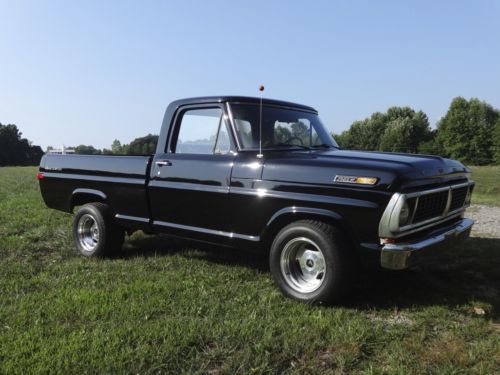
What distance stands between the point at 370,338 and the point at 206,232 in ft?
6.75

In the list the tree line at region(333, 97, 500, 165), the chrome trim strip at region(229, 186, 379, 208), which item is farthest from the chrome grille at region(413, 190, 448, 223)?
the tree line at region(333, 97, 500, 165)

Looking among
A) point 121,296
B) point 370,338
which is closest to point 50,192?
point 121,296

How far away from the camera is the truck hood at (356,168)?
3.65 meters

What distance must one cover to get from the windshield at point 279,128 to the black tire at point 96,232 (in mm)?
2248

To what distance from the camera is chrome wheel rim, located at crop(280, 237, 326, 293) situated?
4051mm

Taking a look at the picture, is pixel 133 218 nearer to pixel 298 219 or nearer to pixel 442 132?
pixel 298 219

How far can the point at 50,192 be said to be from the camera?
642 cm

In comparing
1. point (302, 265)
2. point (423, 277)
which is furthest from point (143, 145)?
point (423, 277)

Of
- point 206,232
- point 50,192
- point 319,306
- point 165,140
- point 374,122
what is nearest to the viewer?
point 319,306

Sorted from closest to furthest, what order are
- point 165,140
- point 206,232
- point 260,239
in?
point 260,239
point 206,232
point 165,140

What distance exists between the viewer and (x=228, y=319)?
3648 mm

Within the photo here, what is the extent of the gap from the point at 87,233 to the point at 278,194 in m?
3.20

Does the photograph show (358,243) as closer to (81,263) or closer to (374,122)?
(81,263)

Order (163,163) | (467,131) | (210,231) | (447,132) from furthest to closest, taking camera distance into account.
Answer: (447,132) → (467,131) → (163,163) → (210,231)
